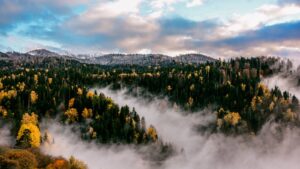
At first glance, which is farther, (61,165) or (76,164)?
(76,164)

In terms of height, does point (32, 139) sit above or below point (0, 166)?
below

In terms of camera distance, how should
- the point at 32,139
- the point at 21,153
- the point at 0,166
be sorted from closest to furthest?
the point at 0,166
the point at 21,153
the point at 32,139

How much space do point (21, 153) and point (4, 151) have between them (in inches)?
377

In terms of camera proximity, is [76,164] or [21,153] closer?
[21,153]

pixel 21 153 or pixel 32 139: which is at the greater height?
pixel 21 153

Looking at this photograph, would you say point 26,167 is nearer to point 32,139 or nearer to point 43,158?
point 43,158

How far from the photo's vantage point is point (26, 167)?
9025 cm

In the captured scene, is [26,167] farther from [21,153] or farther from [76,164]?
[76,164]

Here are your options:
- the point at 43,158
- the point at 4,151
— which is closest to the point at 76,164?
the point at 43,158

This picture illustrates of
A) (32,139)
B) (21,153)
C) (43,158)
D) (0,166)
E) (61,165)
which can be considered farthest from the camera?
(32,139)

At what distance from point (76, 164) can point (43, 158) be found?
809 cm

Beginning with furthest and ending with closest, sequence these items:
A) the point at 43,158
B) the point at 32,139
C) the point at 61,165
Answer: the point at 32,139, the point at 43,158, the point at 61,165

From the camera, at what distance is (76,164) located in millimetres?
109938

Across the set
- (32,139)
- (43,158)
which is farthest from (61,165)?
(32,139)
